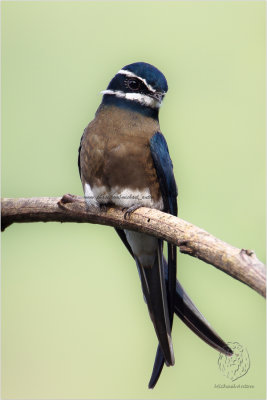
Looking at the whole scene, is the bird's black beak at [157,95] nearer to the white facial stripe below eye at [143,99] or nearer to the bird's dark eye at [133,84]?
the white facial stripe below eye at [143,99]

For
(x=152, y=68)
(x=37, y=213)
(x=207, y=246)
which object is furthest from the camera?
(x=152, y=68)

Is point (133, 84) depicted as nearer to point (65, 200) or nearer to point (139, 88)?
point (139, 88)

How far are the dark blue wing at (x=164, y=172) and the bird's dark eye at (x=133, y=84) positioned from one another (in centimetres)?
38

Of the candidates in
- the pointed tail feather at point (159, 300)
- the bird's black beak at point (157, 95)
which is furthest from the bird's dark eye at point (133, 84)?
the pointed tail feather at point (159, 300)

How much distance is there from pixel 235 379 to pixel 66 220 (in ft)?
4.91

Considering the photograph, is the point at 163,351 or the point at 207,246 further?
the point at 163,351

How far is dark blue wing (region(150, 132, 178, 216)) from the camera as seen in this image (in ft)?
13.1

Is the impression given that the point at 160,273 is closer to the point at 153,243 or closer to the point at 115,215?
the point at 153,243

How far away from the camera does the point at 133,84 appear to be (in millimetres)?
4180

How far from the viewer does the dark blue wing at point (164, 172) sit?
13.1 ft

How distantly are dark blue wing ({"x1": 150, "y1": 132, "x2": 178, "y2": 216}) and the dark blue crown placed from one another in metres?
0.34

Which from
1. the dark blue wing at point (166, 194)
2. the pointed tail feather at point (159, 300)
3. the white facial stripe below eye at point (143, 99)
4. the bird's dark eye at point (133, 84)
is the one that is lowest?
the pointed tail feather at point (159, 300)

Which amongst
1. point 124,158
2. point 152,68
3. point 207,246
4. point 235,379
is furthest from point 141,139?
point 235,379

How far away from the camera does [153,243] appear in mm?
4176
